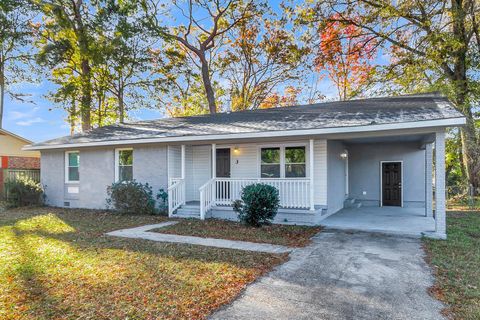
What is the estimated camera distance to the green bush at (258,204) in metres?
8.02

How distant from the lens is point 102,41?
61.8ft

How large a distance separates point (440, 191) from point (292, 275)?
458 cm

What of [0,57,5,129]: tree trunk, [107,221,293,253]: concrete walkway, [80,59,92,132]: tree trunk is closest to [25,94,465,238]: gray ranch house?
[107,221,293,253]: concrete walkway

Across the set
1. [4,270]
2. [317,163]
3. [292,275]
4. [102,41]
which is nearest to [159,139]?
[317,163]

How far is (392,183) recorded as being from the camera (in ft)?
41.2

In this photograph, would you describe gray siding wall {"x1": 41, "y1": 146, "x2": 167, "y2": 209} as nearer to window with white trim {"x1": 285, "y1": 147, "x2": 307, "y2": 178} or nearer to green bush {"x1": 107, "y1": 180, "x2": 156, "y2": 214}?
green bush {"x1": 107, "y1": 180, "x2": 156, "y2": 214}

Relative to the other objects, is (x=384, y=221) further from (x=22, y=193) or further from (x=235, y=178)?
(x=22, y=193)

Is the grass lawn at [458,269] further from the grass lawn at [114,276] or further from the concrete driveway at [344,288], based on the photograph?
the grass lawn at [114,276]

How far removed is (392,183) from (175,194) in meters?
8.88

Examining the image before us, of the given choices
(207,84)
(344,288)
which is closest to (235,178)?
(344,288)

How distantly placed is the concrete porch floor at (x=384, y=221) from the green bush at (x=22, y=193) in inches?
466

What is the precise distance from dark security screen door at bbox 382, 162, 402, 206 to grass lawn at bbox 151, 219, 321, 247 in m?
6.10

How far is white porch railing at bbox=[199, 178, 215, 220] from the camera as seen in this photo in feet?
31.3

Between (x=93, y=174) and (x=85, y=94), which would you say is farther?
(x=85, y=94)
